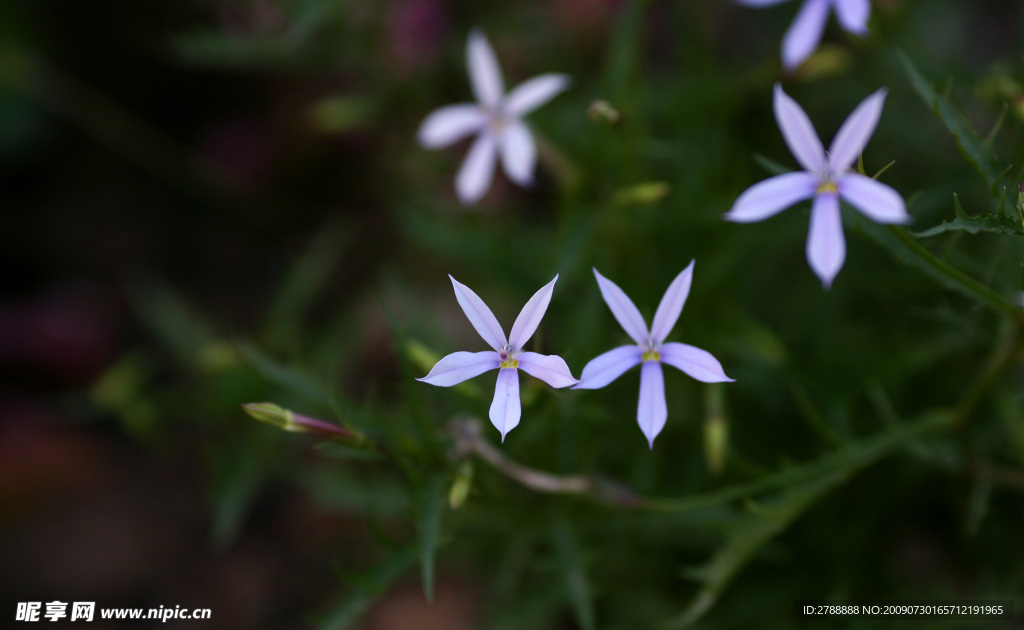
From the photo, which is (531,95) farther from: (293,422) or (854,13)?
(293,422)

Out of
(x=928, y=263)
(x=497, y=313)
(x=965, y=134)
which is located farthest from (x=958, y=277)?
(x=497, y=313)

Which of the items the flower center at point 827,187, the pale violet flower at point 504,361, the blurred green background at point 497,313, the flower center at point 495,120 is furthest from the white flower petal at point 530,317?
the flower center at point 495,120

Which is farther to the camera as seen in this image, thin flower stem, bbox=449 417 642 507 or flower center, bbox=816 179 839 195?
thin flower stem, bbox=449 417 642 507

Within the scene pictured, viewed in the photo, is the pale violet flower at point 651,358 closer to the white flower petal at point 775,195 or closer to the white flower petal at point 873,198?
the white flower petal at point 775,195

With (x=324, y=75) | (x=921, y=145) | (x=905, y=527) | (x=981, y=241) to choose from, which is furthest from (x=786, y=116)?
(x=324, y=75)

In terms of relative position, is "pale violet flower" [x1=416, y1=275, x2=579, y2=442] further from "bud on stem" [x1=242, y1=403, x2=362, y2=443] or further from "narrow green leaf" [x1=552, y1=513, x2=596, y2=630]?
"narrow green leaf" [x1=552, y1=513, x2=596, y2=630]

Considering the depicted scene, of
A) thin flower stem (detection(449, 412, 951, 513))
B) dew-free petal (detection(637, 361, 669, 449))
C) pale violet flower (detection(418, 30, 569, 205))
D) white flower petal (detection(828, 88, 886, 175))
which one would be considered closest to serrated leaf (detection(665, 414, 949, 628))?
thin flower stem (detection(449, 412, 951, 513))
